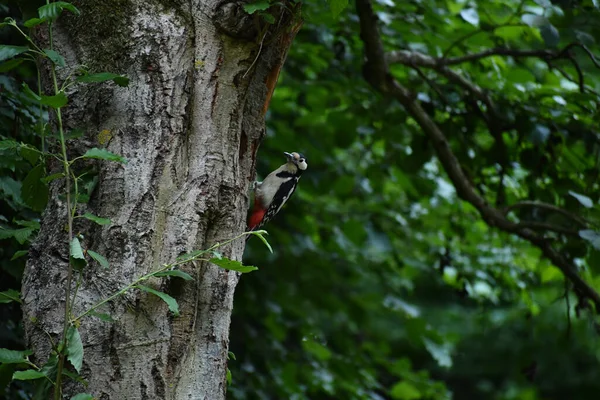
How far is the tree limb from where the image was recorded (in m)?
3.75

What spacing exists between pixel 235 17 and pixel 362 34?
63.3 inches

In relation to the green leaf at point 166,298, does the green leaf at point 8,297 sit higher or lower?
lower

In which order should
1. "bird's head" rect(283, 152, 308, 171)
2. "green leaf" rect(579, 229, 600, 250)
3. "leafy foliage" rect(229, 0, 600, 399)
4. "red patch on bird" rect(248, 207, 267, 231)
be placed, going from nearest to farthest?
"green leaf" rect(579, 229, 600, 250), "leafy foliage" rect(229, 0, 600, 399), "red patch on bird" rect(248, 207, 267, 231), "bird's head" rect(283, 152, 308, 171)

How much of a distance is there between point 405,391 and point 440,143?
207cm

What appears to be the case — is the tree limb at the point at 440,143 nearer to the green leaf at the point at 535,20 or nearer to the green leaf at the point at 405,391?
the green leaf at the point at 535,20

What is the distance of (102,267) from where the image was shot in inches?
78.5

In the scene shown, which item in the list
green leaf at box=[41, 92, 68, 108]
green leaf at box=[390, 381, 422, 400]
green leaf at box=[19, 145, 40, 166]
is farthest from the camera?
green leaf at box=[390, 381, 422, 400]

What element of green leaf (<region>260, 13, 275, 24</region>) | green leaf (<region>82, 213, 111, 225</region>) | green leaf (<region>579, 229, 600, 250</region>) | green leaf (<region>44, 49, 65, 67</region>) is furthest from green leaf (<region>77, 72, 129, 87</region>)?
green leaf (<region>579, 229, 600, 250</region>)

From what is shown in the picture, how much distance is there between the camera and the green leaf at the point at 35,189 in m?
2.01

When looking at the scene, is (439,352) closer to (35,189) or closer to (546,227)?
(546,227)

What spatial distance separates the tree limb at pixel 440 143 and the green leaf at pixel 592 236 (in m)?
0.52

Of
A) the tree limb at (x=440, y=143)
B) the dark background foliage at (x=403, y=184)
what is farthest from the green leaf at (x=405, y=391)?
the tree limb at (x=440, y=143)

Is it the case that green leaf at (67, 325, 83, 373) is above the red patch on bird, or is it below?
above

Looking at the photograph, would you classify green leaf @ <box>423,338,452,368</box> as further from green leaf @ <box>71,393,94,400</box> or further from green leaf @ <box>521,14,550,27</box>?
green leaf @ <box>71,393,94,400</box>
